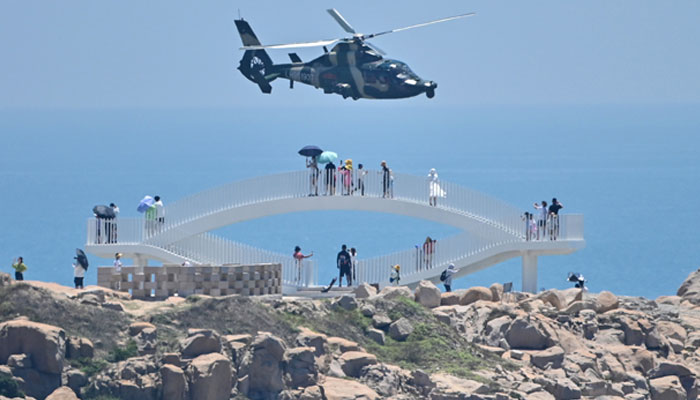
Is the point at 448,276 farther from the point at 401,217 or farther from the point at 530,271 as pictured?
the point at 401,217

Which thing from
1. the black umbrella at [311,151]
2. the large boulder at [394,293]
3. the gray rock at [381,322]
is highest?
the black umbrella at [311,151]

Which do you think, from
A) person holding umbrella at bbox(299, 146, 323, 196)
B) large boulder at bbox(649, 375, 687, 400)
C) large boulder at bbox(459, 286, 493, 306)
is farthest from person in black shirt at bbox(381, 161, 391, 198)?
large boulder at bbox(649, 375, 687, 400)

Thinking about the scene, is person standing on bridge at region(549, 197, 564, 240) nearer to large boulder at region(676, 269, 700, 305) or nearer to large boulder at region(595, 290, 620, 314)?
large boulder at region(676, 269, 700, 305)

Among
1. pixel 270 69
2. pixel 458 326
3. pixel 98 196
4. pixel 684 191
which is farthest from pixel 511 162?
pixel 458 326

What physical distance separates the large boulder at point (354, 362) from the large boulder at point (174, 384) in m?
4.63

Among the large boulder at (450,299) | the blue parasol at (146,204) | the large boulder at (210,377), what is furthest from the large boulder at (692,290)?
the large boulder at (210,377)

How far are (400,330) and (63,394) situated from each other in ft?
33.5

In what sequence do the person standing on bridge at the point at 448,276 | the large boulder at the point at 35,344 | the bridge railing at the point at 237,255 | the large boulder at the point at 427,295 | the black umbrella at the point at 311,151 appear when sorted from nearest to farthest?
the large boulder at the point at 35,344
the large boulder at the point at 427,295
the bridge railing at the point at 237,255
the person standing on bridge at the point at 448,276
the black umbrella at the point at 311,151

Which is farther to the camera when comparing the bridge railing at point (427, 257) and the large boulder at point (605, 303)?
the bridge railing at point (427, 257)

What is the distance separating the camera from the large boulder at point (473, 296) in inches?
2287

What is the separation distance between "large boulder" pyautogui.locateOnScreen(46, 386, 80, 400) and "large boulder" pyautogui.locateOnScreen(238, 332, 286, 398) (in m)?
3.66

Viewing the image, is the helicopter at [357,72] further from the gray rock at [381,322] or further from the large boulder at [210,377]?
the large boulder at [210,377]

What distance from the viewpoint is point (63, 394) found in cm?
4641

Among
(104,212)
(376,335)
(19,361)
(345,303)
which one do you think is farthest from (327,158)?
(19,361)
